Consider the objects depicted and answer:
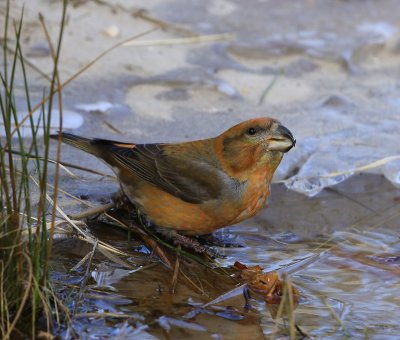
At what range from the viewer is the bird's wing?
4.43 m

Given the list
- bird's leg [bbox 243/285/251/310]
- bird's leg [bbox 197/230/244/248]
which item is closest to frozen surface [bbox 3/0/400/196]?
bird's leg [bbox 197/230/244/248]

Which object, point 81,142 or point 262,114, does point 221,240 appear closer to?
point 81,142

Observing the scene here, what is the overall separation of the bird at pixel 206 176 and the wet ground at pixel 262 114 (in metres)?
0.23

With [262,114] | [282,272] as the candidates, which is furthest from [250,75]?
[282,272]

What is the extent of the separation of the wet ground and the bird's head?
472mm

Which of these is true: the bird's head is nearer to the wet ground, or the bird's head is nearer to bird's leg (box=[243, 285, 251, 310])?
the wet ground

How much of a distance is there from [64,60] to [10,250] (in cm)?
326

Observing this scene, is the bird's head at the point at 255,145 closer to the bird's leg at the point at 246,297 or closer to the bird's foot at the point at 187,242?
the bird's foot at the point at 187,242

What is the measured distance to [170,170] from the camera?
4.58m

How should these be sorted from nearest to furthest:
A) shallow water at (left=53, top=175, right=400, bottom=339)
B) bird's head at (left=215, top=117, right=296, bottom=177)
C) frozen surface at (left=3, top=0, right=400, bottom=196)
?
1. shallow water at (left=53, top=175, right=400, bottom=339)
2. bird's head at (left=215, top=117, right=296, bottom=177)
3. frozen surface at (left=3, top=0, right=400, bottom=196)

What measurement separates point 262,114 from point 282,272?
2.01 metres

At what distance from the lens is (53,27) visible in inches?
261

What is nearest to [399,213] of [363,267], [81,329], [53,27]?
[363,267]

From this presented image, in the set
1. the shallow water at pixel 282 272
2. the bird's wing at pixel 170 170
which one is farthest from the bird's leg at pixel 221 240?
the bird's wing at pixel 170 170
